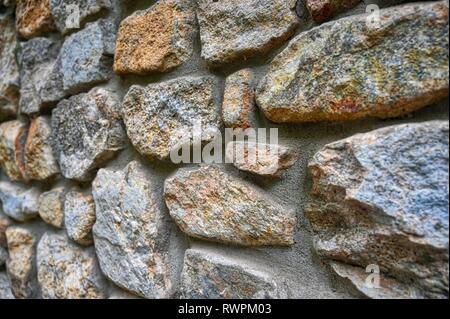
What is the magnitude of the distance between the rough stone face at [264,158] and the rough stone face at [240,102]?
1.4 inches

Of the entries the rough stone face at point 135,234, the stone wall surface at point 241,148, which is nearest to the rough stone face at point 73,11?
the stone wall surface at point 241,148

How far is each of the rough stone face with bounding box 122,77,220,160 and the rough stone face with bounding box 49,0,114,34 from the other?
220mm

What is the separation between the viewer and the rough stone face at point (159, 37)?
1.91 ft

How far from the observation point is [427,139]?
1.18 ft

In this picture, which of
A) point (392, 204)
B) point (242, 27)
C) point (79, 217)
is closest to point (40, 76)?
point (79, 217)

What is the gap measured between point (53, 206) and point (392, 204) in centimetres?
74

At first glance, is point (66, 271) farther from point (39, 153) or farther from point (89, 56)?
point (89, 56)

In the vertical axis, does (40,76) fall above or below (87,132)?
above

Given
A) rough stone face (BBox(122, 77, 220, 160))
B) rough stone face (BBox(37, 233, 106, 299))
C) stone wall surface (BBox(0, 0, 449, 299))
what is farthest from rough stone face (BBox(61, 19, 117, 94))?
rough stone face (BBox(37, 233, 106, 299))

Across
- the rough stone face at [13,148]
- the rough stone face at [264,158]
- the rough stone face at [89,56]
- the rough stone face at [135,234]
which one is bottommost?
the rough stone face at [135,234]

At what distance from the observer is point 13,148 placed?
0.92 meters

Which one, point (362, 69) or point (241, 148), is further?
point (241, 148)

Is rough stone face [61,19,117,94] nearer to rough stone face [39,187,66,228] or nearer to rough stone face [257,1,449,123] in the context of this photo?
rough stone face [39,187,66,228]

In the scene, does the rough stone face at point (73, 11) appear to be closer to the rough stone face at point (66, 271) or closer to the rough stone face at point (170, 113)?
the rough stone face at point (170, 113)
